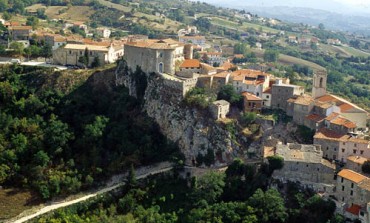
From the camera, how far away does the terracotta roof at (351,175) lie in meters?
34.3

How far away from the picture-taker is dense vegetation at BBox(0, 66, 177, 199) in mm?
42562

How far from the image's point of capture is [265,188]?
38.2m

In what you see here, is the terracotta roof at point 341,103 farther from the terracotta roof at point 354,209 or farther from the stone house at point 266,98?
the terracotta roof at point 354,209

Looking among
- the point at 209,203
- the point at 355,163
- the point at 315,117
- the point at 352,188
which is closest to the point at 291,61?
the point at 315,117

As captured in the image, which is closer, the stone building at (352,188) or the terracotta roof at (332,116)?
the stone building at (352,188)

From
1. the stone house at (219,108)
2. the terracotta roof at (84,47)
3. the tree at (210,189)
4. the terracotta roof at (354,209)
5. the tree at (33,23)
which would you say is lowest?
the tree at (210,189)

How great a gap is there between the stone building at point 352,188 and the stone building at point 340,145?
11.1 ft

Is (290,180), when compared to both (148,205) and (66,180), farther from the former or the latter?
(66,180)

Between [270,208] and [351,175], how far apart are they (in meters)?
6.15

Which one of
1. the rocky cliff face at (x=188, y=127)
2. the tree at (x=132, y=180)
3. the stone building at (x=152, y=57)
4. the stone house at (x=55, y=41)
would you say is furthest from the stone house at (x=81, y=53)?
the tree at (x=132, y=180)

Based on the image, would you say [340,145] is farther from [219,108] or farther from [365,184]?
[219,108]

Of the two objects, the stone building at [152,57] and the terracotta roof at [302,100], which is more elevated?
the stone building at [152,57]

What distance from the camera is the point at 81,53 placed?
56.6 metres

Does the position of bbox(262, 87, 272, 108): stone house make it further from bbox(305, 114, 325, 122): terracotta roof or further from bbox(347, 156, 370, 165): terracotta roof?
bbox(347, 156, 370, 165): terracotta roof
